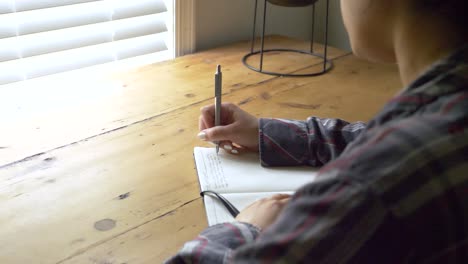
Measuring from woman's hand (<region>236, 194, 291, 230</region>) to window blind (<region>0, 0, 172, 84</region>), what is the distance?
0.86 m

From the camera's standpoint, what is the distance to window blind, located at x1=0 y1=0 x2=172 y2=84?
145 centimetres

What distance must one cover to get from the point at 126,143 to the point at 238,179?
0.85 feet

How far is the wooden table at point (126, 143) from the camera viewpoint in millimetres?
862

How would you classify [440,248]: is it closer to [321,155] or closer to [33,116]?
[321,155]

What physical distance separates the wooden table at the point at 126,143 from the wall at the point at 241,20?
0.29 feet

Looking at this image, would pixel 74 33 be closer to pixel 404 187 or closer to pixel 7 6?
pixel 7 6

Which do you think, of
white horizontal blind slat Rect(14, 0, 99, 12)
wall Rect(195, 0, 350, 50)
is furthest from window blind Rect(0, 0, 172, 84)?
wall Rect(195, 0, 350, 50)

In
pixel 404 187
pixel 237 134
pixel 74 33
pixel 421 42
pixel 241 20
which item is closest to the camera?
pixel 404 187

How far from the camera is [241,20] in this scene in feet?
6.43

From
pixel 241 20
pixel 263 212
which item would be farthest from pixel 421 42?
pixel 241 20

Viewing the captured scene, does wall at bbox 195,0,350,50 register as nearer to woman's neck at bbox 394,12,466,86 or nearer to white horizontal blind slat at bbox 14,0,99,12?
white horizontal blind slat at bbox 14,0,99,12

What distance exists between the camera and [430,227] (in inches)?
21.4

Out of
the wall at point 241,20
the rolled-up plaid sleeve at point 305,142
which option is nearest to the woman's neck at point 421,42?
the rolled-up plaid sleeve at point 305,142

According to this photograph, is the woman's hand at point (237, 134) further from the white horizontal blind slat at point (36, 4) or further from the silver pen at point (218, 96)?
the white horizontal blind slat at point (36, 4)
